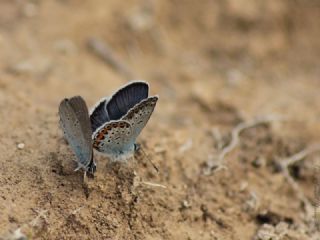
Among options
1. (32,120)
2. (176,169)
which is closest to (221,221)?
(176,169)

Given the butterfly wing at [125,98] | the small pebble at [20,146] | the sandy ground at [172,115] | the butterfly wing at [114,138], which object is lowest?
the sandy ground at [172,115]

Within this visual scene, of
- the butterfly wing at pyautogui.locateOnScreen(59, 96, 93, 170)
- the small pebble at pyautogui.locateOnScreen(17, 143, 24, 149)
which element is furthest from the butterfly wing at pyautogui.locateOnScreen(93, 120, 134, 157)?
the small pebble at pyautogui.locateOnScreen(17, 143, 24, 149)

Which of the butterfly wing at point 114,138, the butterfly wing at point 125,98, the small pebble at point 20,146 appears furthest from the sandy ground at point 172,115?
the butterfly wing at point 125,98

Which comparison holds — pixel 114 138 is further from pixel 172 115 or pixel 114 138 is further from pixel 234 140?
pixel 172 115

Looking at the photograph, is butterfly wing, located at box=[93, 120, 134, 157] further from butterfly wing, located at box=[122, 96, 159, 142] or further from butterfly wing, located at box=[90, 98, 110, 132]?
butterfly wing, located at box=[90, 98, 110, 132]

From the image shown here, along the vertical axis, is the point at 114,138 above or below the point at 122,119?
below

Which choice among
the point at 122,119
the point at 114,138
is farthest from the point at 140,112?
the point at 114,138

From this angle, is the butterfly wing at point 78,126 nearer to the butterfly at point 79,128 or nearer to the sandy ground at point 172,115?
the butterfly at point 79,128

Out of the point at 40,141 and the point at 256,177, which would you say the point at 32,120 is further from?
the point at 256,177
